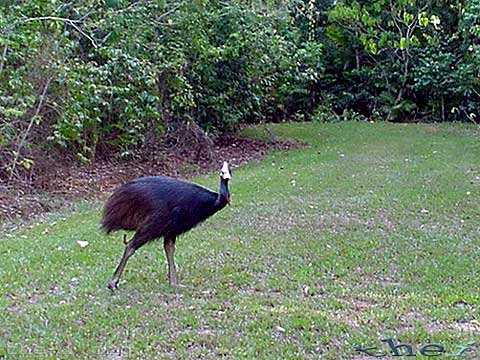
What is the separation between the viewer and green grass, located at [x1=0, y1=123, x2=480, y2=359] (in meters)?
4.54

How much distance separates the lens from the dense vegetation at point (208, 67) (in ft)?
32.4

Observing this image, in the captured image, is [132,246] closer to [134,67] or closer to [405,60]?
[134,67]

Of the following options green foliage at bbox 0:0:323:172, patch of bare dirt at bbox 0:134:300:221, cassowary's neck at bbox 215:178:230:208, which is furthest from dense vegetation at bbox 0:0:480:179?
cassowary's neck at bbox 215:178:230:208

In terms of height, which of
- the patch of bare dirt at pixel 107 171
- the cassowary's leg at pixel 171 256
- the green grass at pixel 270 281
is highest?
the cassowary's leg at pixel 171 256

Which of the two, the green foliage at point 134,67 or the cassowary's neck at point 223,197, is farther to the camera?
the green foliage at point 134,67

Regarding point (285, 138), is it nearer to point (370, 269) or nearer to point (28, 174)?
point (28, 174)

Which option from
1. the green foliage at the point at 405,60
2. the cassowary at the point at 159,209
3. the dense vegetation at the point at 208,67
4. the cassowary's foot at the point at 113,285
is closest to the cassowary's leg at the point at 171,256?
the cassowary at the point at 159,209

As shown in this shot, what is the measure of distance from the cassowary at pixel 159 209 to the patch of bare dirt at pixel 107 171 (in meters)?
3.65

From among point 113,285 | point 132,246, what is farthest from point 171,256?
point 113,285

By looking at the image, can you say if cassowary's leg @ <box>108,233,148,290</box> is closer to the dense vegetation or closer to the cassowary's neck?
the cassowary's neck

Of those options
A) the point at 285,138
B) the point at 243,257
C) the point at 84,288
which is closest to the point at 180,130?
the point at 285,138

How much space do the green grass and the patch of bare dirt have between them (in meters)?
0.85

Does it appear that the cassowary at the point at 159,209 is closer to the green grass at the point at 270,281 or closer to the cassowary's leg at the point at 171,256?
the cassowary's leg at the point at 171,256

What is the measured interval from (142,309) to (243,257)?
164 centimetres
